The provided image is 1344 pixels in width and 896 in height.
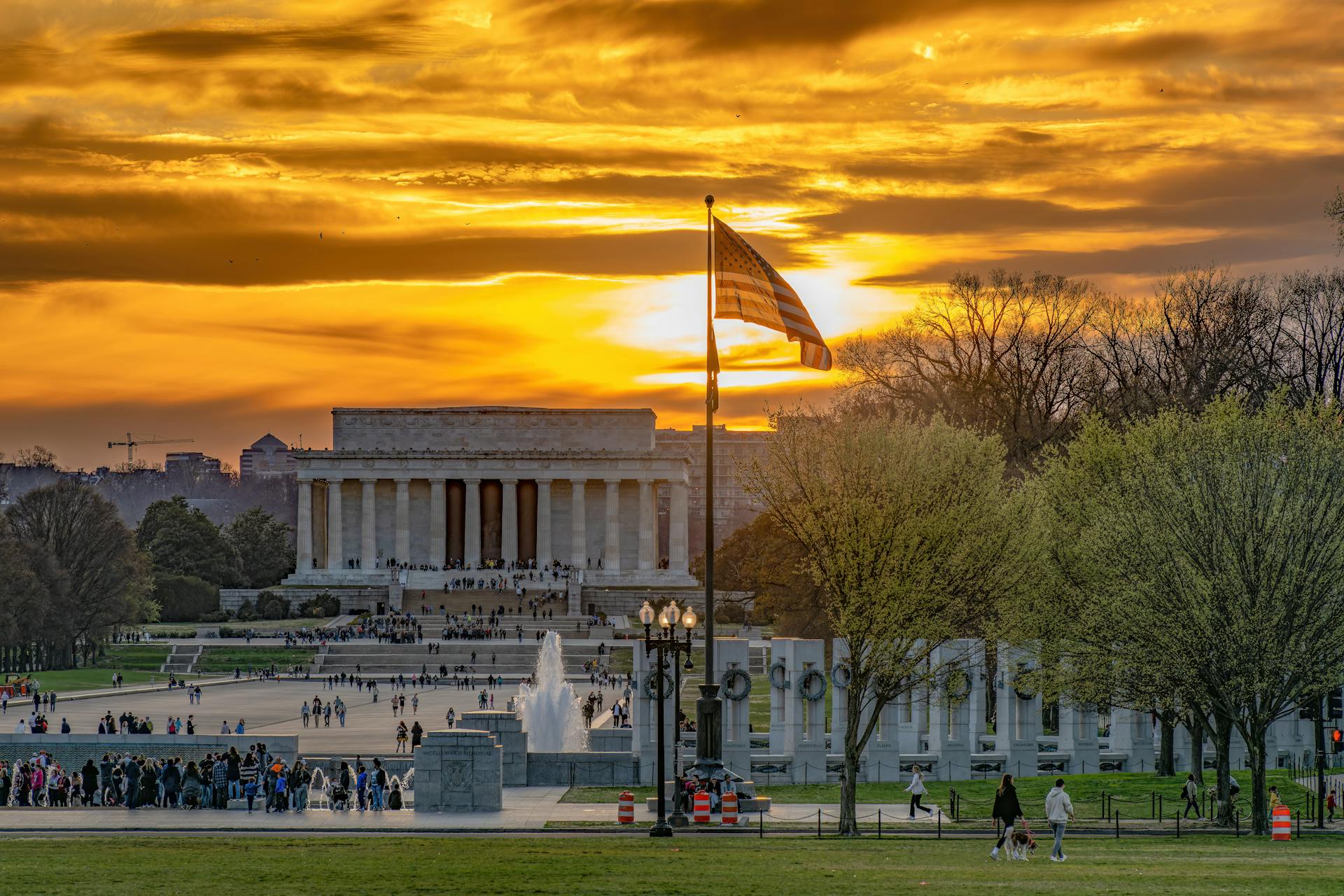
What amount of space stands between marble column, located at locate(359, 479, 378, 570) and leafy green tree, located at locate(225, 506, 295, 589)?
731cm

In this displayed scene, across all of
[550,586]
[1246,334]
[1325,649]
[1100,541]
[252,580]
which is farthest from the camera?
[252,580]

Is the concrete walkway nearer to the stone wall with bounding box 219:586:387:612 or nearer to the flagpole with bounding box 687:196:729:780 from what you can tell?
the flagpole with bounding box 687:196:729:780

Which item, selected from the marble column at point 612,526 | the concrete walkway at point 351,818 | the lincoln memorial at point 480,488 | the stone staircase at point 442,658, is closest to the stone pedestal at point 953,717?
the concrete walkway at point 351,818

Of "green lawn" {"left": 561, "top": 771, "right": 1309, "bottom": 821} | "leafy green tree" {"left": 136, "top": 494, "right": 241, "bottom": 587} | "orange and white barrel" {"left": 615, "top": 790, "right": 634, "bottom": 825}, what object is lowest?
"green lawn" {"left": 561, "top": 771, "right": 1309, "bottom": 821}

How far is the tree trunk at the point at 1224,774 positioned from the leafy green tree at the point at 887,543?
670cm

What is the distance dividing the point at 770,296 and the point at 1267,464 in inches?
480

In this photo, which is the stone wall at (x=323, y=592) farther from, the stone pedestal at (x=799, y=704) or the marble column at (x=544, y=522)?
the stone pedestal at (x=799, y=704)

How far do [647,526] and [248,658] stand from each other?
56.3 m

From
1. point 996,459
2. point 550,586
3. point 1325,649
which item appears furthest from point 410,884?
point 550,586

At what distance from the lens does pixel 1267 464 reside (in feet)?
126

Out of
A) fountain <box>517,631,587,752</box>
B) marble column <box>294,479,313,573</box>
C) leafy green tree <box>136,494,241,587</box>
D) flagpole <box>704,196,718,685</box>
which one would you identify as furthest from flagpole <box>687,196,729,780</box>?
marble column <box>294,479,313,573</box>

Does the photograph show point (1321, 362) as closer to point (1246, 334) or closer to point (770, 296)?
point (1246, 334)

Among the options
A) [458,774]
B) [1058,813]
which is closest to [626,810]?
[458,774]

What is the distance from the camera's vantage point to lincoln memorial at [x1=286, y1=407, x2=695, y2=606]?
150000 millimetres
